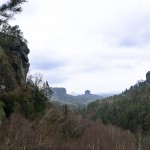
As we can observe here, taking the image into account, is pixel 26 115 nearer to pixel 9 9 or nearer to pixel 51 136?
pixel 51 136

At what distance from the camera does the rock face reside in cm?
4647

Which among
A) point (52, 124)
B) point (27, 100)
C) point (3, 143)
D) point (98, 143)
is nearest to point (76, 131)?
point (98, 143)

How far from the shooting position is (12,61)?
5544cm

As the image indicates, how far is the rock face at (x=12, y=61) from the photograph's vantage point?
1829 inches

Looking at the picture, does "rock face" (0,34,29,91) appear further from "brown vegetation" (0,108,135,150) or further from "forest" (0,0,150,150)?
"brown vegetation" (0,108,135,150)

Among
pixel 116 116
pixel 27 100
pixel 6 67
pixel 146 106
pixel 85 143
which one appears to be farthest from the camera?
pixel 116 116

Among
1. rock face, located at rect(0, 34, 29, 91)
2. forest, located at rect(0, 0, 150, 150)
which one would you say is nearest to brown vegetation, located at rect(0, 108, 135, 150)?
forest, located at rect(0, 0, 150, 150)

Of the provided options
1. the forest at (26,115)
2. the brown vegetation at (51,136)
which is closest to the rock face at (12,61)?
the forest at (26,115)

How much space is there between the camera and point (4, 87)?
47.3 metres

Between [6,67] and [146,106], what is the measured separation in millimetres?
112644

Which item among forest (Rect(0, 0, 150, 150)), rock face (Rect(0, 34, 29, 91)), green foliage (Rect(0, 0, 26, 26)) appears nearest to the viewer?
green foliage (Rect(0, 0, 26, 26))

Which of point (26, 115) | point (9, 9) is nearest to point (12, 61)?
point (26, 115)

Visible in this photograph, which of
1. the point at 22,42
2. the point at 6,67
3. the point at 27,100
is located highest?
the point at 22,42

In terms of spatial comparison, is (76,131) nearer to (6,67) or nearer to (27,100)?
(27,100)
